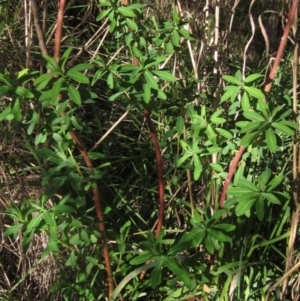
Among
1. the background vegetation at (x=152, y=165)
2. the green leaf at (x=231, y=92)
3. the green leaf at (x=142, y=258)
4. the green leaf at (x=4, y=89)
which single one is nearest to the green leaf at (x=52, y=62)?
the background vegetation at (x=152, y=165)

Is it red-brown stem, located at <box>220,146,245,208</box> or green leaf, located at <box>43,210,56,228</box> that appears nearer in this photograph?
green leaf, located at <box>43,210,56,228</box>

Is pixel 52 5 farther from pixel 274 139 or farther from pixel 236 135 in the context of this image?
pixel 274 139

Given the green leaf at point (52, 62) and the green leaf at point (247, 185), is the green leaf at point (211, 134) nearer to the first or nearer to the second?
the green leaf at point (247, 185)

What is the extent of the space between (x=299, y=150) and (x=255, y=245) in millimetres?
370

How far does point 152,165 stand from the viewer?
2.66 m

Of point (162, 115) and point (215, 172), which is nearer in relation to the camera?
point (215, 172)

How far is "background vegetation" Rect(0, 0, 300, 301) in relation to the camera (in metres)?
1.93

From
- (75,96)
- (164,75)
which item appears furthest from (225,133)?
(75,96)

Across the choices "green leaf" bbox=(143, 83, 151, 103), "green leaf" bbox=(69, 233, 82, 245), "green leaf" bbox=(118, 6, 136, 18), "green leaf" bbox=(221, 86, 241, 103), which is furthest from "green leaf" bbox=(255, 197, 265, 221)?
"green leaf" bbox=(118, 6, 136, 18)

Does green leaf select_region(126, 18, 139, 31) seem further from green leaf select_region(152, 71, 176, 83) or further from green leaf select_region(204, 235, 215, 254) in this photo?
green leaf select_region(204, 235, 215, 254)

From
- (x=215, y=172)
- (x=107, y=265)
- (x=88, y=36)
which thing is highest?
(x=88, y=36)

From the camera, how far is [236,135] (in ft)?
7.26

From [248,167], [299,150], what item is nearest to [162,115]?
[248,167]

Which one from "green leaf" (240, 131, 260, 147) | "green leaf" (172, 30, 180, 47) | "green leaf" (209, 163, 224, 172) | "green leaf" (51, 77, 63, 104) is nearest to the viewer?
"green leaf" (51, 77, 63, 104)
